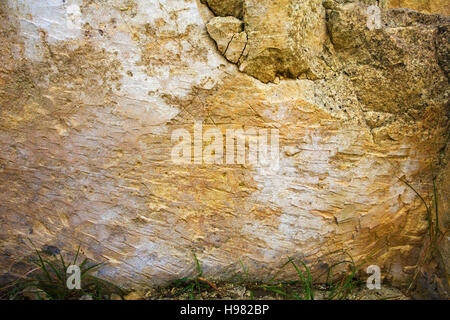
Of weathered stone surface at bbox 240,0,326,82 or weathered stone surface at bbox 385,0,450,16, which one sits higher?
weathered stone surface at bbox 385,0,450,16

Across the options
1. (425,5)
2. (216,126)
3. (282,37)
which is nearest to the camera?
(282,37)

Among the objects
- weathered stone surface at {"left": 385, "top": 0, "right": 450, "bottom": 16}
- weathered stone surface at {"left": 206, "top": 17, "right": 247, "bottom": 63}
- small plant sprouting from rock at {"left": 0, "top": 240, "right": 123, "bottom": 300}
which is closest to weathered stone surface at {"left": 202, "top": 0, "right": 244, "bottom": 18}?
weathered stone surface at {"left": 206, "top": 17, "right": 247, "bottom": 63}

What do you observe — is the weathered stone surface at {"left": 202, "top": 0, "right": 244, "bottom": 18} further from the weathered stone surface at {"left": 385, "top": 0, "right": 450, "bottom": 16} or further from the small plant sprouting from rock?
the small plant sprouting from rock

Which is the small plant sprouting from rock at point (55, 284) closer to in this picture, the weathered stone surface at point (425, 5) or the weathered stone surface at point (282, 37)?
the weathered stone surface at point (282, 37)

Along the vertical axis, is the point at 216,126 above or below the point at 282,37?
below

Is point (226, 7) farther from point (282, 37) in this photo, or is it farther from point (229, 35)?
point (282, 37)

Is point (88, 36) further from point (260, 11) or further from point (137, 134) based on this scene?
point (260, 11)

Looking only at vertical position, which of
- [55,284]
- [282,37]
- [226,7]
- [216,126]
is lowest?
[55,284]

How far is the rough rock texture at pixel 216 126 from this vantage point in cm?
166

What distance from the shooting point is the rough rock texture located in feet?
5.43

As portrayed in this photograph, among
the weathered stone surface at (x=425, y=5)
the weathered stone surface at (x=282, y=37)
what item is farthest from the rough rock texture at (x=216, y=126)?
the weathered stone surface at (x=425, y=5)

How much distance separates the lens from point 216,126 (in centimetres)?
170

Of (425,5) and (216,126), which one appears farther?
(425,5)

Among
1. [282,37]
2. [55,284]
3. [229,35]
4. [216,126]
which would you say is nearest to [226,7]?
[229,35]
